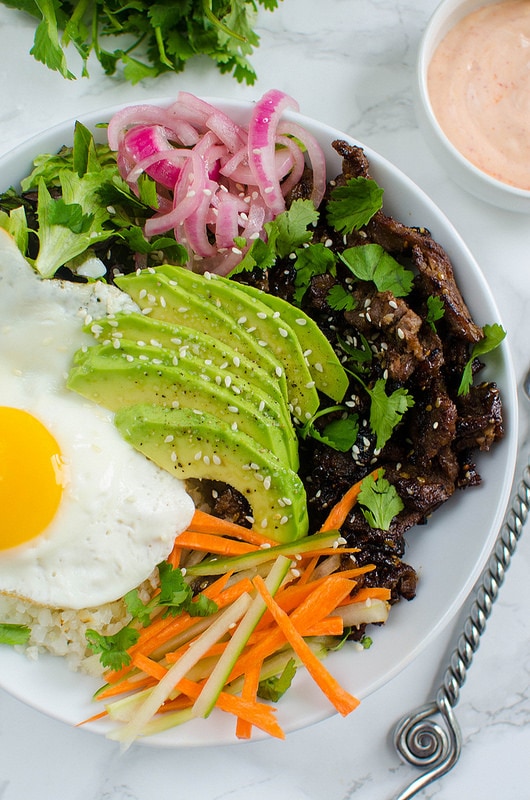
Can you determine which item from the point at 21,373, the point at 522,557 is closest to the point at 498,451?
the point at 522,557

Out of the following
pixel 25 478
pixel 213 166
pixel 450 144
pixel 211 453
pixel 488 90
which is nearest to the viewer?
pixel 25 478

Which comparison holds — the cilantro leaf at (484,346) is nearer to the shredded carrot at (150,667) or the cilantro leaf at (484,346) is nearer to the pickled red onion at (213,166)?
the pickled red onion at (213,166)

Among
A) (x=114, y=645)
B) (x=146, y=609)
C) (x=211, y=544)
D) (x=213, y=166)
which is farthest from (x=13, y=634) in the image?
(x=213, y=166)

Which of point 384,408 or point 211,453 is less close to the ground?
point 384,408

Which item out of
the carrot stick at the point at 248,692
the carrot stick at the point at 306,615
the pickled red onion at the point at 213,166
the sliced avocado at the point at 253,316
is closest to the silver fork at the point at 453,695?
the carrot stick at the point at 306,615

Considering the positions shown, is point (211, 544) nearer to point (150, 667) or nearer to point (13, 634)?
point (150, 667)

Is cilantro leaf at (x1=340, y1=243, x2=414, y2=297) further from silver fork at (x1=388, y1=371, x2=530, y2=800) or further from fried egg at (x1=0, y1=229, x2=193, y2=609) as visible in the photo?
silver fork at (x1=388, y1=371, x2=530, y2=800)
